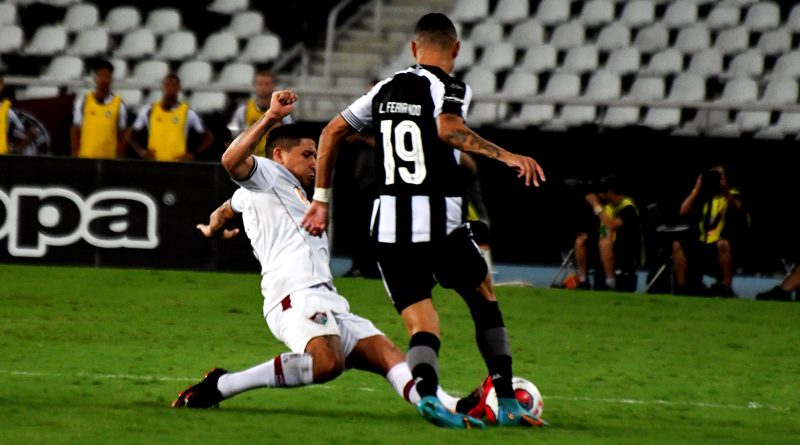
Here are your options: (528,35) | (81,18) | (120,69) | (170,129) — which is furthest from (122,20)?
(170,129)

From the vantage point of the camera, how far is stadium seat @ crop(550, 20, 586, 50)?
18.3 m

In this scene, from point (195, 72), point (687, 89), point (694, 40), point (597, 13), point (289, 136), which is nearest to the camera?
point (289, 136)

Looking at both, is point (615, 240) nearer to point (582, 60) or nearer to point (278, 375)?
point (582, 60)

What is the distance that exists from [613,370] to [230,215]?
2976 mm

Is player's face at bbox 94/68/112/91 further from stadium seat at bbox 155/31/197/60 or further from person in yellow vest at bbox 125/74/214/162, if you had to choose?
stadium seat at bbox 155/31/197/60

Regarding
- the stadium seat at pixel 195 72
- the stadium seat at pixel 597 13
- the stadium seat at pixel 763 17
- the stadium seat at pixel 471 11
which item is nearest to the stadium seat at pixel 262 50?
the stadium seat at pixel 195 72

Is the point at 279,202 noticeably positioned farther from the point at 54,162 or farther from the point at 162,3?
the point at 162,3

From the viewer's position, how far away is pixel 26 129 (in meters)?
14.6

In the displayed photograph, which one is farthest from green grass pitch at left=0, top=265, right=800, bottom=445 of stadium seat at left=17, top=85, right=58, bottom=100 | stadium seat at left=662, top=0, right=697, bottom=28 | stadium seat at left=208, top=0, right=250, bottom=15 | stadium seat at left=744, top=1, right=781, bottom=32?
stadium seat at left=208, top=0, right=250, bottom=15

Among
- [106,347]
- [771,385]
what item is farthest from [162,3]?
[771,385]

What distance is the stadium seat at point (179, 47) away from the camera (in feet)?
62.8

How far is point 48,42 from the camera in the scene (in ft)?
63.6

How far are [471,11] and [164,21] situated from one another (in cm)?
410

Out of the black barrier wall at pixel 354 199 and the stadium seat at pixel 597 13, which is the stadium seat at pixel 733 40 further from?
the black barrier wall at pixel 354 199
